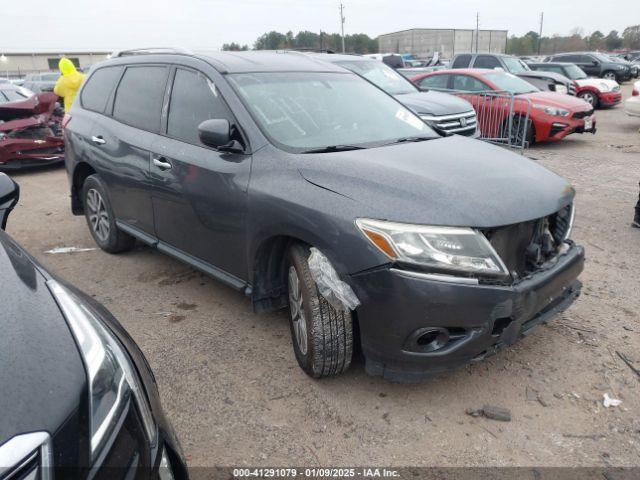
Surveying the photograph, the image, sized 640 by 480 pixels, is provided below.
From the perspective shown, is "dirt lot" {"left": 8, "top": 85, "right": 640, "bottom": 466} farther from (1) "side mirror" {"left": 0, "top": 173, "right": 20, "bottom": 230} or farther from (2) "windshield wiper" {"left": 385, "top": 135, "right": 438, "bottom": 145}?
(2) "windshield wiper" {"left": 385, "top": 135, "right": 438, "bottom": 145}

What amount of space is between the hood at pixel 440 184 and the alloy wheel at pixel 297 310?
1.95ft

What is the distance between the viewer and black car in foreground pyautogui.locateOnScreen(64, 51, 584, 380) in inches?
95.6

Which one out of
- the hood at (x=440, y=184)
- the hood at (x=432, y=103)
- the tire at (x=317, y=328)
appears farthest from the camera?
the hood at (x=432, y=103)

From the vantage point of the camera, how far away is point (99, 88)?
4.89m

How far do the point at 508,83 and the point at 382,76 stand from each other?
3483 mm

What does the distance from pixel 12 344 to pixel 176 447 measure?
0.60 metres

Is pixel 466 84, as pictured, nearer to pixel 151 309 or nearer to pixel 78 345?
pixel 151 309

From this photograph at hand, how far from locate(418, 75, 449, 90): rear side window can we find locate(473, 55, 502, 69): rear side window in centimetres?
345

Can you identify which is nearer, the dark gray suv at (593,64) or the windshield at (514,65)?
the windshield at (514,65)

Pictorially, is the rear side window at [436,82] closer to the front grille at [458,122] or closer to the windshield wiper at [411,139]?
the front grille at [458,122]

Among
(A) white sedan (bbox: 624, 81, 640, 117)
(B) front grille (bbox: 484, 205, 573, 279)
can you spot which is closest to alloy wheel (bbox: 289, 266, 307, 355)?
(B) front grille (bbox: 484, 205, 573, 279)

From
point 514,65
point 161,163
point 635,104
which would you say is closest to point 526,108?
point 635,104

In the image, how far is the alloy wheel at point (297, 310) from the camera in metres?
2.91

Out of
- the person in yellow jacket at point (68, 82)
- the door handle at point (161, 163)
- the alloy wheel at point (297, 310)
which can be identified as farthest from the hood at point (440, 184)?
the person in yellow jacket at point (68, 82)
